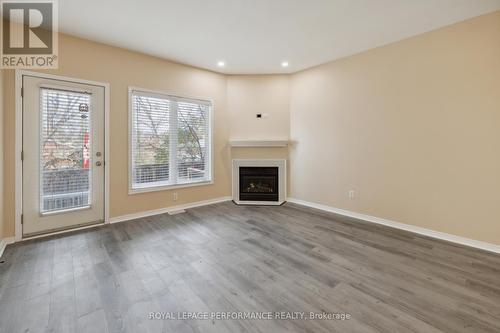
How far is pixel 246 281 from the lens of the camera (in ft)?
6.84

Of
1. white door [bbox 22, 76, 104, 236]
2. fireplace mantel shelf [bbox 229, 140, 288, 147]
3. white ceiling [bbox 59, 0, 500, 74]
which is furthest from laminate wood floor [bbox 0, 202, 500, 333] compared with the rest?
white ceiling [bbox 59, 0, 500, 74]

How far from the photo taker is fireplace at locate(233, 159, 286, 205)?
4984mm

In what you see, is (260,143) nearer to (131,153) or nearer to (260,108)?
(260,108)

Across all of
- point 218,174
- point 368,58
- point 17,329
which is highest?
point 368,58

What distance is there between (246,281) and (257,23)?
3.13 meters

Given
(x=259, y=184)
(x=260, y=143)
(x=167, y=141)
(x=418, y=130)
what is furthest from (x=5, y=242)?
(x=418, y=130)

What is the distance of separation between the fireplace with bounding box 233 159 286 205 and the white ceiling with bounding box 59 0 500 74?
223 centimetres

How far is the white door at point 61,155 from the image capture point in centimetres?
300

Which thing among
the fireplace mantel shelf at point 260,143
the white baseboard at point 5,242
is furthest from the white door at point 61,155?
the fireplace mantel shelf at point 260,143

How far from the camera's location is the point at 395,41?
343 centimetres

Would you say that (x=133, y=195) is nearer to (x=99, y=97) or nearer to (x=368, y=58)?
→ (x=99, y=97)

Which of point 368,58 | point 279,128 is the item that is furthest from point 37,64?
point 368,58

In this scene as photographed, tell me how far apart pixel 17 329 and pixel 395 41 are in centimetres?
527

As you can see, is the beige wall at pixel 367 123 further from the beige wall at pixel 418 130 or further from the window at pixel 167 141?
the window at pixel 167 141
